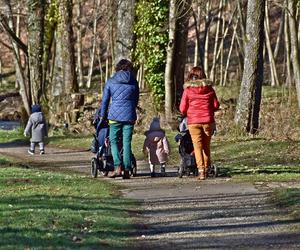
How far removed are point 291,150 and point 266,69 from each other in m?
44.2

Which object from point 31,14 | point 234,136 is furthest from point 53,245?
point 31,14

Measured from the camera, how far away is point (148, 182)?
17.3 m

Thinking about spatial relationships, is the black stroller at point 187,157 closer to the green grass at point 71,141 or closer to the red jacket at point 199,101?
the red jacket at point 199,101

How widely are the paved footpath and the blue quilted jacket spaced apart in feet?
3.89

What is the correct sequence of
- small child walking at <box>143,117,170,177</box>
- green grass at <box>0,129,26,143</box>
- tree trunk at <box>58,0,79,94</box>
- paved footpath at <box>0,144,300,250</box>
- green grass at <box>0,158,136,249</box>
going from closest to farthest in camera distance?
green grass at <box>0,158,136,249</box> → paved footpath at <box>0,144,300,250</box> → small child walking at <box>143,117,170,177</box> → green grass at <box>0,129,26,143</box> → tree trunk at <box>58,0,79,94</box>

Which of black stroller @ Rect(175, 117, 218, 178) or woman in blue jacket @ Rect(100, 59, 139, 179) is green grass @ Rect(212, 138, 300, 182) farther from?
woman in blue jacket @ Rect(100, 59, 139, 179)

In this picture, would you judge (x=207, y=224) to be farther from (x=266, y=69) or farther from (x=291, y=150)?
(x=266, y=69)

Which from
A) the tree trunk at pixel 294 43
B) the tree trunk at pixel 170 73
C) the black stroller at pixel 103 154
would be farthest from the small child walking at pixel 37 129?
the black stroller at pixel 103 154

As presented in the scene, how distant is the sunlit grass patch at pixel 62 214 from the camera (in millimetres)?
10383

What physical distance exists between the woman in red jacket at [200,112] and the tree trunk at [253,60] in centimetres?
885

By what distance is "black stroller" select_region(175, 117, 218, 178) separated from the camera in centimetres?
1781

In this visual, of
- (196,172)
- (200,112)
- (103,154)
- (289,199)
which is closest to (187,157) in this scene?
(196,172)

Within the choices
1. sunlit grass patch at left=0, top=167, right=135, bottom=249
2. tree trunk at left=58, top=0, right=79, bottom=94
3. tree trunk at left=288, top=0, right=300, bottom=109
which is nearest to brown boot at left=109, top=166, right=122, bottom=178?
sunlit grass patch at left=0, top=167, right=135, bottom=249

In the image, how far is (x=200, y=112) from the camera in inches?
686
